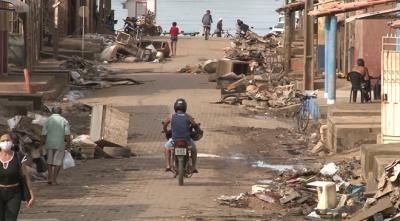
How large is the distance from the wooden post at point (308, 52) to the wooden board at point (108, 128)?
814cm

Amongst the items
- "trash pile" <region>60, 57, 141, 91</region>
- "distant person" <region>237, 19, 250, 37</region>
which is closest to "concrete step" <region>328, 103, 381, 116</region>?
"trash pile" <region>60, 57, 141, 91</region>

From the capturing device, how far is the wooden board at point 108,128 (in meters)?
21.4

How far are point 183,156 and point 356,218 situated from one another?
420 centimetres

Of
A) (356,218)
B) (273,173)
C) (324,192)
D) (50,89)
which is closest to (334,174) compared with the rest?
(273,173)

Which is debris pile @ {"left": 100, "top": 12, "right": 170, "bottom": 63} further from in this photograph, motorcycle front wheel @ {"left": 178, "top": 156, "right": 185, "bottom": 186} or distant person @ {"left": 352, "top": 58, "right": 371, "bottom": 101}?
motorcycle front wheel @ {"left": 178, "top": 156, "right": 185, "bottom": 186}

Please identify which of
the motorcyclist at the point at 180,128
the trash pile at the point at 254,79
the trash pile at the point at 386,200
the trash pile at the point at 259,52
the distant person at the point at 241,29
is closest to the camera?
the trash pile at the point at 386,200

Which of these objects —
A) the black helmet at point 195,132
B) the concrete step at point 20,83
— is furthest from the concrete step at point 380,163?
the concrete step at point 20,83

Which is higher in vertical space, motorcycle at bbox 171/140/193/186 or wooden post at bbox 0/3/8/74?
wooden post at bbox 0/3/8/74

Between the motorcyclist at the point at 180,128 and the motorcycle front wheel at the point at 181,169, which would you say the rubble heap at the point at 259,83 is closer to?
the motorcyclist at the point at 180,128

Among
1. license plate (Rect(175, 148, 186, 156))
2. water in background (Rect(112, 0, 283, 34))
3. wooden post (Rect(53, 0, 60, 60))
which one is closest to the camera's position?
license plate (Rect(175, 148, 186, 156))

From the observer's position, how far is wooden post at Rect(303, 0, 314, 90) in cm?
3130

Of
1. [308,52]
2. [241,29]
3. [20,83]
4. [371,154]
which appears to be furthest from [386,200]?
[241,29]

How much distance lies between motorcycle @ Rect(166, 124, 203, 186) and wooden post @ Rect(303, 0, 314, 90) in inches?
580

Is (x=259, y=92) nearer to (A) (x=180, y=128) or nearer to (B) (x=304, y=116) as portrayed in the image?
(B) (x=304, y=116)
